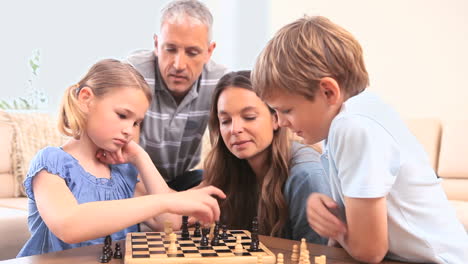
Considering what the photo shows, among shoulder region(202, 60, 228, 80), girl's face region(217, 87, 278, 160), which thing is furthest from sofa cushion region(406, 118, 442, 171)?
girl's face region(217, 87, 278, 160)

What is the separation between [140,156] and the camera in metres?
2.21

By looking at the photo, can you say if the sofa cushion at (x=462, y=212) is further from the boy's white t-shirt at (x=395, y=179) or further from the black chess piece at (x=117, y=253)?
the black chess piece at (x=117, y=253)

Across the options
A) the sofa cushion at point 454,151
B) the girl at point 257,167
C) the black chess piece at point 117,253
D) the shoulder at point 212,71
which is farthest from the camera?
the sofa cushion at point 454,151

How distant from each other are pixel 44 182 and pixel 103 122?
1.01 ft

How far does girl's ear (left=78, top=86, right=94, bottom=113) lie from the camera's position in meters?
1.99

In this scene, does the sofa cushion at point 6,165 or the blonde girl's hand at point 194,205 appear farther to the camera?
the sofa cushion at point 6,165

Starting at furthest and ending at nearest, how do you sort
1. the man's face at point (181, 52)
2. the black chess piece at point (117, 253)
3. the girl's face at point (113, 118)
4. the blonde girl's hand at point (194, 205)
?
the man's face at point (181, 52), the girl's face at point (113, 118), the blonde girl's hand at point (194, 205), the black chess piece at point (117, 253)

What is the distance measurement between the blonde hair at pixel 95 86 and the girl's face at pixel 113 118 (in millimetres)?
23

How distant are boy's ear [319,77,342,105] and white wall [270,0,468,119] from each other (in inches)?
161

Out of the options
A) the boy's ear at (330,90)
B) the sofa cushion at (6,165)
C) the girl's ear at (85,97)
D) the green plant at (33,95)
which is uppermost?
the boy's ear at (330,90)

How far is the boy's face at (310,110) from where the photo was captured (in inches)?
65.2

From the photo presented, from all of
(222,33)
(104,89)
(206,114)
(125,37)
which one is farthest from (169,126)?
(222,33)

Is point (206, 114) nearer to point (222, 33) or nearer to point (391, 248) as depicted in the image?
point (391, 248)

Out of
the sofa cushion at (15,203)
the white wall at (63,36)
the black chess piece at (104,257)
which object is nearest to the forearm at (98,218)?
the black chess piece at (104,257)
